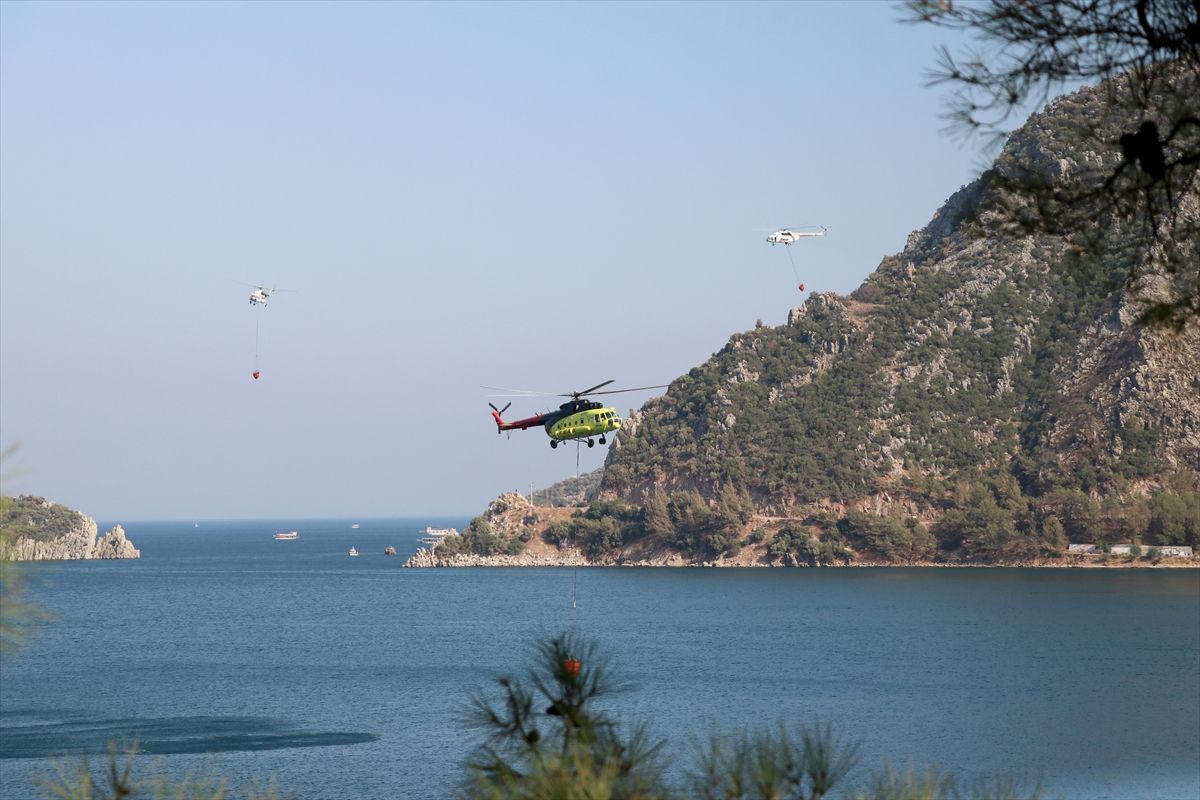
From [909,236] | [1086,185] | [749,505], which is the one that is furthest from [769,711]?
[909,236]

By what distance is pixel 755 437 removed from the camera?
143375 mm

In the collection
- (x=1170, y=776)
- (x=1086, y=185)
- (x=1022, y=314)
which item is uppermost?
(x=1022, y=314)

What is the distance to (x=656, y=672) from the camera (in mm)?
69875

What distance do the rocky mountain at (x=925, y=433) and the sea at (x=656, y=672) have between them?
16.8 feet

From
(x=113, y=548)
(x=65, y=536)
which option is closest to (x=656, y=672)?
(x=65, y=536)

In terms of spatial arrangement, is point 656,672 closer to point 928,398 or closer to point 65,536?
point 928,398

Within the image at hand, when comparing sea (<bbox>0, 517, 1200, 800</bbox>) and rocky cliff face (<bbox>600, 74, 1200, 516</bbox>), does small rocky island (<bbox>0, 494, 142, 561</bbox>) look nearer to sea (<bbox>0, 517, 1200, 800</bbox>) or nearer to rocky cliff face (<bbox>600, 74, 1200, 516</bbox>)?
sea (<bbox>0, 517, 1200, 800</bbox>)

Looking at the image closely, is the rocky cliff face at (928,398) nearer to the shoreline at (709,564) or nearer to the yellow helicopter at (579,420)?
the shoreline at (709,564)

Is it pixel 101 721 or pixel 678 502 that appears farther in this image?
pixel 678 502

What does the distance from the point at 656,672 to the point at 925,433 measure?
249 feet

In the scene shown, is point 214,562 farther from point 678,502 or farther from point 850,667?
point 850,667

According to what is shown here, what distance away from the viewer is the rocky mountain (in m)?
125

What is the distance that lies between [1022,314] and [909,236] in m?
29.6

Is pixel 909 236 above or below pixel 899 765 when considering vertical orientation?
above
